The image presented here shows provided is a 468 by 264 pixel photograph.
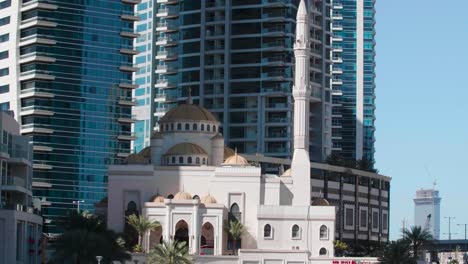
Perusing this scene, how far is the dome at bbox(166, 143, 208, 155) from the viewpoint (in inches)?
6462

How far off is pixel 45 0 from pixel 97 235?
2922 inches

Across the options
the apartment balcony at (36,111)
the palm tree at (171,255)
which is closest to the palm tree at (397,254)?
the palm tree at (171,255)

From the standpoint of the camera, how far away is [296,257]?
156500 mm

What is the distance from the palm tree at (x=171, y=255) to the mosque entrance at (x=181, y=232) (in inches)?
676

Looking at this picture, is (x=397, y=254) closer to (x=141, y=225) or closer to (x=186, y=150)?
(x=141, y=225)

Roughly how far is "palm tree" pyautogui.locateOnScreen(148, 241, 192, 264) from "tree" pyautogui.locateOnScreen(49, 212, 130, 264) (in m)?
3.10

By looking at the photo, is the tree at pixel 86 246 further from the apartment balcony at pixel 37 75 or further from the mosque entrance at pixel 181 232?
the apartment balcony at pixel 37 75

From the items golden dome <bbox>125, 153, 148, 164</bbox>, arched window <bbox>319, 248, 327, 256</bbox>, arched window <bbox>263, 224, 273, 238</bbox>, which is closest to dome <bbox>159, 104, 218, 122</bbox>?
golden dome <bbox>125, 153, 148, 164</bbox>

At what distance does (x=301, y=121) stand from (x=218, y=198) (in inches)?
565

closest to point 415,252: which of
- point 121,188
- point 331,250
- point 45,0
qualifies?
point 331,250

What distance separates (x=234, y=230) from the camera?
518ft

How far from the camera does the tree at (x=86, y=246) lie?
129000 mm

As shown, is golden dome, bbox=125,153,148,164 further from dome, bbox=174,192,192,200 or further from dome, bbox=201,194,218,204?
dome, bbox=201,194,218,204

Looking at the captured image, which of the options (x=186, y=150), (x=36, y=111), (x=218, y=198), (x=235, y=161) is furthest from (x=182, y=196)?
(x=36, y=111)
